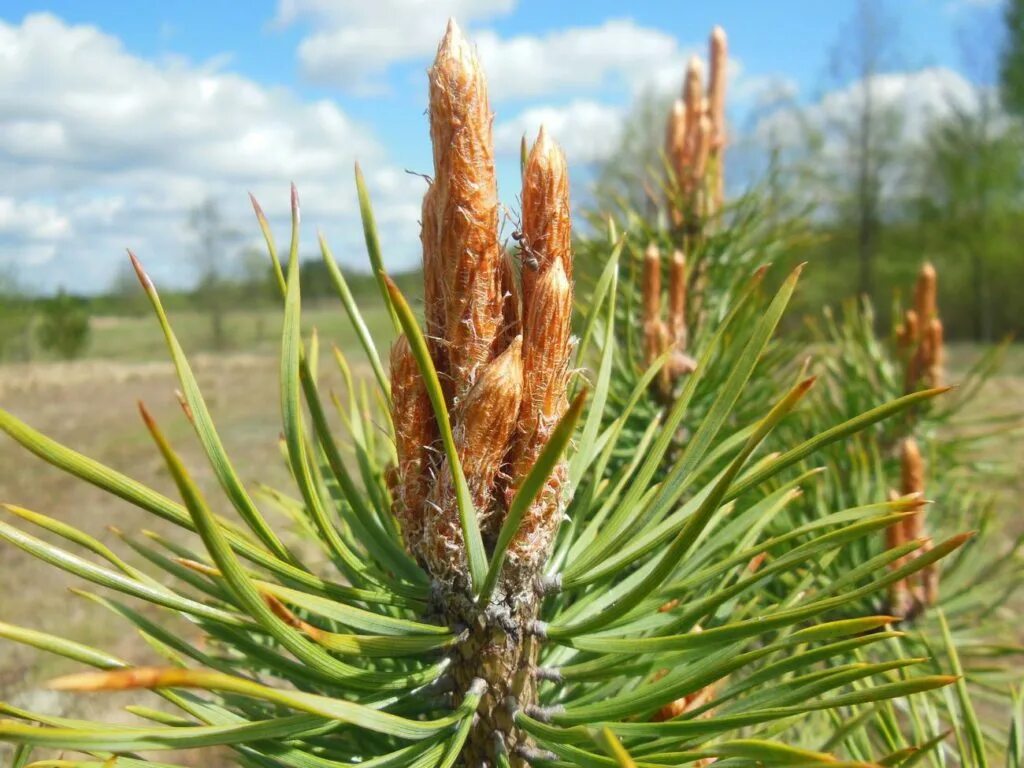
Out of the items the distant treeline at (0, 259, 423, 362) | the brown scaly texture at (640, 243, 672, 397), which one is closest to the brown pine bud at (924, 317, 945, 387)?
the brown scaly texture at (640, 243, 672, 397)

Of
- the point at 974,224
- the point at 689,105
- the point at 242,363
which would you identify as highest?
the point at 974,224

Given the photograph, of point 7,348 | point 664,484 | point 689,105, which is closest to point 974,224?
point 689,105

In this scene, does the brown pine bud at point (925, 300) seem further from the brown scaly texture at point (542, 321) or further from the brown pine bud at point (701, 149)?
the brown scaly texture at point (542, 321)

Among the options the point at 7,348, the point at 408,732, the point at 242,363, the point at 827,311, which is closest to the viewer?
the point at 408,732

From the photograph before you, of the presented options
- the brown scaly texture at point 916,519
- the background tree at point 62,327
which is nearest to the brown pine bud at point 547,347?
the brown scaly texture at point 916,519

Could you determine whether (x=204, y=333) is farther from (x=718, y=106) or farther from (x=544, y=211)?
(x=544, y=211)

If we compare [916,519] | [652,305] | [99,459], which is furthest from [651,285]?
[99,459]

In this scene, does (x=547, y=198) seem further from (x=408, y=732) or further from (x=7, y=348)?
(x=7, y=348)
